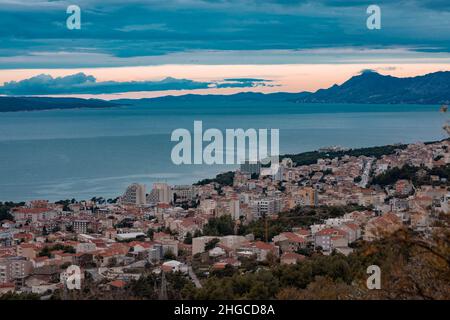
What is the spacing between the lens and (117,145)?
41.9 meters

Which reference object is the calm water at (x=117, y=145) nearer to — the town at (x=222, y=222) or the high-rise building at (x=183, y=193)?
the high-rise building at (x=183, y=193)

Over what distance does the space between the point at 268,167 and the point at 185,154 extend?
7.85 meters

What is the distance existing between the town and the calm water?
13.2 ft

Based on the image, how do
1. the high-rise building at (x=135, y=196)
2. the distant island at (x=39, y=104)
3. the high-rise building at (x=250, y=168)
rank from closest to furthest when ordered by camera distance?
the high-rise building at (x=135, y=196) → the high-rise building at (x=250, y=168) → the distant island at (x=39, y=104)

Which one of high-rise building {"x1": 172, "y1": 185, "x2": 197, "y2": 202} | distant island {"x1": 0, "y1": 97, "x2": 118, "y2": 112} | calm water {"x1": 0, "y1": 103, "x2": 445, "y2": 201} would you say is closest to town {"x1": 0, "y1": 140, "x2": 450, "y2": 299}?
high-rise building {"x1": 172, "y1": 185, "x2": 197, "y2": 202}

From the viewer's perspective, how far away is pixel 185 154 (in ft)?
116

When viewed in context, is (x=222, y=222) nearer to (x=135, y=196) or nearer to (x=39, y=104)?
(x=135, y=196)

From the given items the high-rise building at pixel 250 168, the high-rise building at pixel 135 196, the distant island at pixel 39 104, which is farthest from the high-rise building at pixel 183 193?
the distant island at pixel 39 104

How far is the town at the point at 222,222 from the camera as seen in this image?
10930mm

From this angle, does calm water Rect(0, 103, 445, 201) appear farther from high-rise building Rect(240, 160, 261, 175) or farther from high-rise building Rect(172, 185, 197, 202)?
high-rise building Rect(172, 185, 197, 202)

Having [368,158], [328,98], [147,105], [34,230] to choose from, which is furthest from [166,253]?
[147,105]

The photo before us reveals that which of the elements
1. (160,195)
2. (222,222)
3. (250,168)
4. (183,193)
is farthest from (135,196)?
(250,168)

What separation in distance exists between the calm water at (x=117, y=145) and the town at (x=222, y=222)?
4.03m
